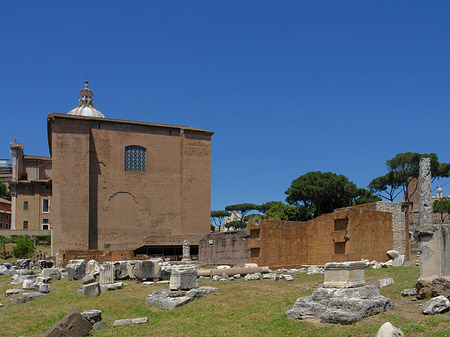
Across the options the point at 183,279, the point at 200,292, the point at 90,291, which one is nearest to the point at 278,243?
the point at 183,279

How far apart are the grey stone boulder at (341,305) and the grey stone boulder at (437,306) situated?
→ 713 mm

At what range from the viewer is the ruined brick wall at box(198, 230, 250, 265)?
746 inches

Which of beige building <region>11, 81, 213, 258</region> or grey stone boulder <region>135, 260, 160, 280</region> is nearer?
grey stone boulder <region>135, 260, 160, 280</region>

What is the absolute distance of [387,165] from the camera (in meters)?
43.1

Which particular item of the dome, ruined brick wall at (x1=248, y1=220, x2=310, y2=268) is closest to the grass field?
ruined brick wall at (x1=248, y1=220, x2=310, y2=268)

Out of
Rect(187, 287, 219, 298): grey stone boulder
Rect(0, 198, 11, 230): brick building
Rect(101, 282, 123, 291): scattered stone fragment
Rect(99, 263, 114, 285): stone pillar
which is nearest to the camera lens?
Rect(187, 287, 219, 298): grey stone boulder

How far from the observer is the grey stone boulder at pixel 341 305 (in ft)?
25.4

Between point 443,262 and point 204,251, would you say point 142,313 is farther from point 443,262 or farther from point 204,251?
point 204,251

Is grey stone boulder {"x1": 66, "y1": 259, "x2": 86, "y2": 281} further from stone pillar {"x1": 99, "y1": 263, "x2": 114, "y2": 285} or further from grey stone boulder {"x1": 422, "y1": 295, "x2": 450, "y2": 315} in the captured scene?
grey stone boulder {"x1": 422, "y1": 295, "x2": 450, "y2": 315}

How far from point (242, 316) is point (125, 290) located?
5881 millimetres

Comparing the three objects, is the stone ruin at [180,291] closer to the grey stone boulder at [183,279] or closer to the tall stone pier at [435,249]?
the grey stone boulder at [183,279]

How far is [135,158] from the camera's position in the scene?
4106cm

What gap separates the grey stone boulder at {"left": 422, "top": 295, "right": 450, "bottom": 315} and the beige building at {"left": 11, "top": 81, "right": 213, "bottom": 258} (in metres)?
29.3

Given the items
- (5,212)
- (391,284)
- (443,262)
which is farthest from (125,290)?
(5,212)
